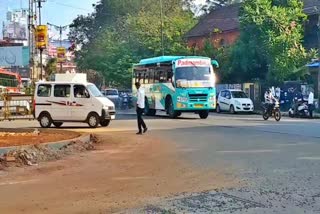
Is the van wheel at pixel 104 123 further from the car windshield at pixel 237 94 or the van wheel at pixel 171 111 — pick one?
the car windshield at pixel 237 94

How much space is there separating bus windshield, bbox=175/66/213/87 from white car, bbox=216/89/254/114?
24.2 feet

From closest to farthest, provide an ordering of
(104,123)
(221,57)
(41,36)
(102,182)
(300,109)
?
(102,182) → (104,123) → (300,109) → (41,36) → (221,57)

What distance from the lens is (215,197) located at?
7.64 m

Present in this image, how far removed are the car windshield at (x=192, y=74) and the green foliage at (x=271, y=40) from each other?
10887mm

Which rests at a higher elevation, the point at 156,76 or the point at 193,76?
the point at 156,76

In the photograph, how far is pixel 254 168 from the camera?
1020 centimetres

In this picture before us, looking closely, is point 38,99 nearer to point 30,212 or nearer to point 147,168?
point 147,168

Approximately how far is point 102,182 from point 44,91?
13.8m

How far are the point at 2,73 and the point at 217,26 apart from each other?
78.4 ft

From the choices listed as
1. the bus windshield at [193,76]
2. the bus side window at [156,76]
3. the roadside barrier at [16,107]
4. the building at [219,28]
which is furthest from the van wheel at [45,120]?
the building at [219,28]

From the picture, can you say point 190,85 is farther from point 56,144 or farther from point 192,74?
point 56,144

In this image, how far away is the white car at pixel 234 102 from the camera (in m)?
34.1

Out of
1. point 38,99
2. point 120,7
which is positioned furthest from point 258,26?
point 120,7

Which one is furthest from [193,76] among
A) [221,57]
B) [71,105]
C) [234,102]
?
[221,57]
